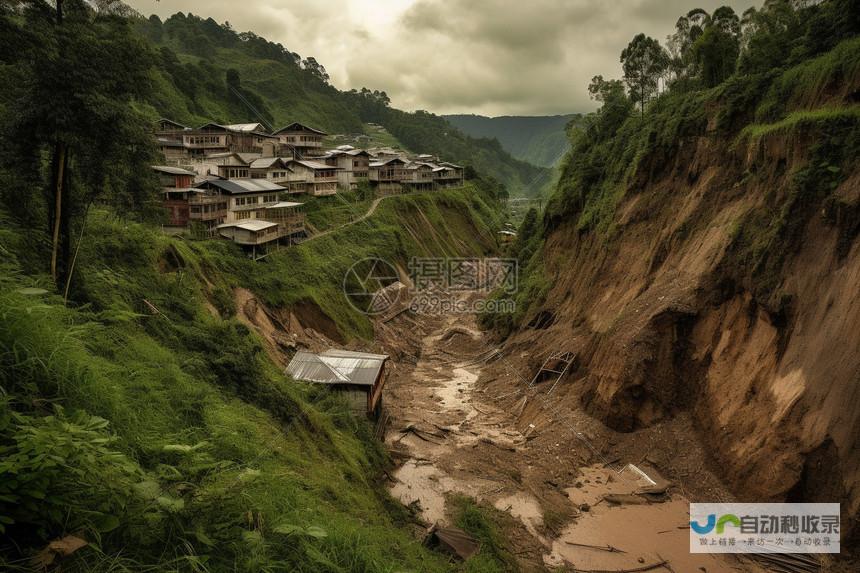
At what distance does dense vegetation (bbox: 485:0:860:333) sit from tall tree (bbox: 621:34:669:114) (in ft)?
0.33

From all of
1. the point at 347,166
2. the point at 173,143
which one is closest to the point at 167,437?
the point at 173,143

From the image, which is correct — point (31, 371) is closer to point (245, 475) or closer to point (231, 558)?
point (245, 475)

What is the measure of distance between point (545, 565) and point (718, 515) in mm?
7666

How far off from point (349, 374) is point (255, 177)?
3640 centimetres

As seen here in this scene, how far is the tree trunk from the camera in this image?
1455cm

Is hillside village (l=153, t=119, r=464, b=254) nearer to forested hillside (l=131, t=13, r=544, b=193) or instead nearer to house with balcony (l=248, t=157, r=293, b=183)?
house with balcony (l=248, t=157, r=293, b=183)

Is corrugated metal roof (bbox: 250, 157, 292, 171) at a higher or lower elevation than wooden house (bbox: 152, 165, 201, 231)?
higher

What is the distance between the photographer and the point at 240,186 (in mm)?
42688

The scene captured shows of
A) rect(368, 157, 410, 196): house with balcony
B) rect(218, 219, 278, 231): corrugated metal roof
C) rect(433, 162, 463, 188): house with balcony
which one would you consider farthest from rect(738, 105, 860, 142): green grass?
rect(433, 162, 463, 188): house with balcony

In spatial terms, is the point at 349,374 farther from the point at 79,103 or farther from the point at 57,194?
the point at 79,103

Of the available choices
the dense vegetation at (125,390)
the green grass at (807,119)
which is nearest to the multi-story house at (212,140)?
the dense vegetation at (125,390)

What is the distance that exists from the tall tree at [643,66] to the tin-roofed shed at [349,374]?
39555mm

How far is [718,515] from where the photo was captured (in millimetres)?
19125

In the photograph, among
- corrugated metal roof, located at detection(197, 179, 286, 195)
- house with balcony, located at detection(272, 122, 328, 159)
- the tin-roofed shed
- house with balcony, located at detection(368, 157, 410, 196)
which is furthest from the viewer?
house with balcony, located at detection(368, 157, 410, 196)
